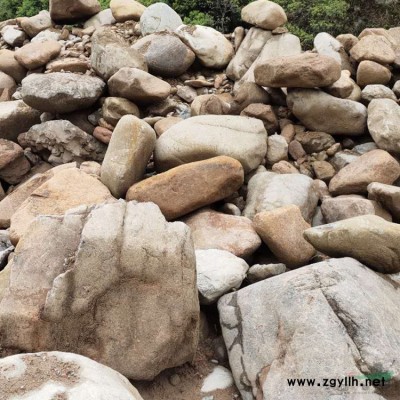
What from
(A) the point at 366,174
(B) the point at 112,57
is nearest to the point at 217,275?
(A) the point at 366,174

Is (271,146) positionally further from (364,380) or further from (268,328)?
(364,380)

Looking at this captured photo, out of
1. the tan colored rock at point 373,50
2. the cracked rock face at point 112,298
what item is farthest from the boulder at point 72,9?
the cracked rock face at point 112,298

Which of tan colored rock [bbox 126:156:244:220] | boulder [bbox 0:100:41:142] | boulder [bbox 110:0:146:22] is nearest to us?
tan colored rock [bbox 126:156:244:220]

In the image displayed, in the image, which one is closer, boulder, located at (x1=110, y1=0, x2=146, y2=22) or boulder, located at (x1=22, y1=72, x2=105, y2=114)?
boulder, located at (x1=22, y1=72, x2=105, y2=114)

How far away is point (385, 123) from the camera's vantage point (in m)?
6.61

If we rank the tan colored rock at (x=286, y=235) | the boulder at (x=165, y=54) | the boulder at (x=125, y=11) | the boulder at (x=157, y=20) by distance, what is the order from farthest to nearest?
the boulder at (x=125, y=11), the boulder at (x=157, y=20), the boulder at (x=165, y=54), the tan colored rock at (x=286, y=235)

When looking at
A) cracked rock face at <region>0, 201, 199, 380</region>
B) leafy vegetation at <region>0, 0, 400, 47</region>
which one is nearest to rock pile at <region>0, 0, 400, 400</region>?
cracked rock face at <region>0, 201, 199, 380</region>

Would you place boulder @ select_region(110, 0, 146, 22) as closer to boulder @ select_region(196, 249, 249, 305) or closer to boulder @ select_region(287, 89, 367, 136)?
boulder @ select_region(287, 89, 367, 136)

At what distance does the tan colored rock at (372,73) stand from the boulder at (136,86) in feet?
9.72

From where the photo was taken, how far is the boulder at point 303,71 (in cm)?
669

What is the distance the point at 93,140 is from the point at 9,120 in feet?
4.55

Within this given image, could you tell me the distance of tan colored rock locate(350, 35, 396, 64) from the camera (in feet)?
25.1

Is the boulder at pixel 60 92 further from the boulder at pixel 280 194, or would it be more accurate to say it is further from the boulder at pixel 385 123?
the boulder at pixel 385 123

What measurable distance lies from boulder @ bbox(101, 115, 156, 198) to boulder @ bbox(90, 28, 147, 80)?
78.0 inches
